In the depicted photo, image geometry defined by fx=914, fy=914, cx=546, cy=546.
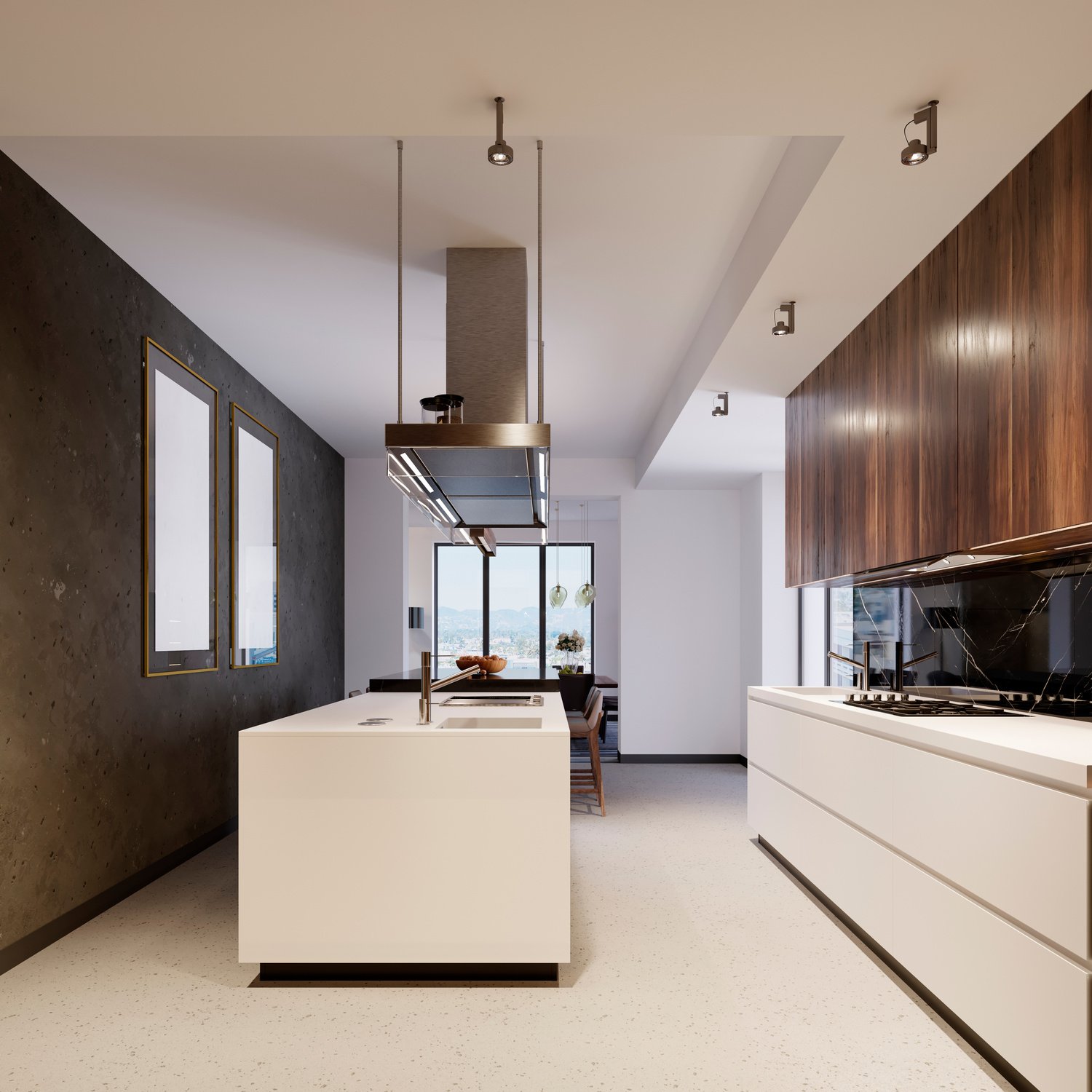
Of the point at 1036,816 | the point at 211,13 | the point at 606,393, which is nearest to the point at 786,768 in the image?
the point at 1036,816

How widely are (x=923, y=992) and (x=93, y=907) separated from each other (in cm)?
310

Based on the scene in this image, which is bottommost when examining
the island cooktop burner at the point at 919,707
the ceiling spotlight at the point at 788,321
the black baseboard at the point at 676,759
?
the black baseboard at the point at 676,759

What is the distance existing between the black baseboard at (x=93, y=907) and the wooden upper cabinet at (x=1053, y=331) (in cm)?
348

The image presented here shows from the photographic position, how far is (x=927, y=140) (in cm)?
231

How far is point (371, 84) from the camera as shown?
7.28 ft

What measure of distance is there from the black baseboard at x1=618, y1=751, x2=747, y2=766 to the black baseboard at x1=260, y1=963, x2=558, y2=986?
5062mm

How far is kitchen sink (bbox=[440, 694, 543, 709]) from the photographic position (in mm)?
4141


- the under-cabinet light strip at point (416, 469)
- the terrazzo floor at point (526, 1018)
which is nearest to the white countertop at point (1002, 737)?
the terrazzo floor at point (526, 1018)

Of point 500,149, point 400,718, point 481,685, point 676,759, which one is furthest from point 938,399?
point 676,759

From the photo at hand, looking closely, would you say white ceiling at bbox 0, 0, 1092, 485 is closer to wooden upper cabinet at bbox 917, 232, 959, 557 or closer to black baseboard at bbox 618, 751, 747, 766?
wooden upper cabinet at bbox 917, 232, 959, 557

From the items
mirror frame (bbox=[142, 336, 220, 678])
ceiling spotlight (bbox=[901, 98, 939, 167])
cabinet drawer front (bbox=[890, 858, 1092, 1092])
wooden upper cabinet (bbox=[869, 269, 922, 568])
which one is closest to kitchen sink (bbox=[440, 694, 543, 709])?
mirror frame (bbox=[142, 336, 220, 678])

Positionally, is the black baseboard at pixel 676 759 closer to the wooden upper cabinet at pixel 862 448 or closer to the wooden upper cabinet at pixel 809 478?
the wooden upper cabinet at pixel 809 478

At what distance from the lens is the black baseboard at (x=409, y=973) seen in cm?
303

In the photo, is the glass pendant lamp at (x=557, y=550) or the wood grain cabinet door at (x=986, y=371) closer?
the wood grain cabinet door at (x=986, y=371)
